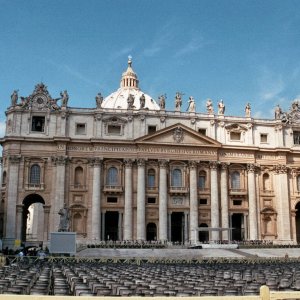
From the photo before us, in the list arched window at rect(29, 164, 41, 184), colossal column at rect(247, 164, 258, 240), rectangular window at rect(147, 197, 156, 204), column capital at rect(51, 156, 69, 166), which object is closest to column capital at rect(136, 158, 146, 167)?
rectangular window at rect(147, 197, 156, 204)

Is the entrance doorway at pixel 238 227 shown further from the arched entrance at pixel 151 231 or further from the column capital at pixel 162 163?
the column capital at pixel 162 163

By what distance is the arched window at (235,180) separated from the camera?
7619 centimetres

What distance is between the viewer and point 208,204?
73500 millimetres

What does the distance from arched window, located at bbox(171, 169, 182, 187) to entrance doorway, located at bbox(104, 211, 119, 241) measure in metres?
10.4

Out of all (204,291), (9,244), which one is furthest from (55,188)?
(204,291)

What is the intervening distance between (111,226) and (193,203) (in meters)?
13.3

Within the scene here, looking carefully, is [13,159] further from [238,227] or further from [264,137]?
[264,137]

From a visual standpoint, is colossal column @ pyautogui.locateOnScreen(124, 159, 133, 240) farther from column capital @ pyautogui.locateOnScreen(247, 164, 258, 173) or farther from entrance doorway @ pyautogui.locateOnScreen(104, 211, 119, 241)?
column capital @ pyautogui.locateOnScreen(247, 164, 258, 173)

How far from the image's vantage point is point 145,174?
72188mm

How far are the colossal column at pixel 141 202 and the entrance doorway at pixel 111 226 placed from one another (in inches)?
180

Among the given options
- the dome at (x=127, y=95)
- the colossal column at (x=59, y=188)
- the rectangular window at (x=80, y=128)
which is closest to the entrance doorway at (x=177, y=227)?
the colossal column at (x=59, y=188)

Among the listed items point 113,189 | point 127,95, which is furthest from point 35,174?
point 127,95

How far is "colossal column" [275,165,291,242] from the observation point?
74.3 meters

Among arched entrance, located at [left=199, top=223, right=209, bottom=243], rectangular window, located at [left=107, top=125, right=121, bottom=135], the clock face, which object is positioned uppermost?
the clock face
